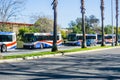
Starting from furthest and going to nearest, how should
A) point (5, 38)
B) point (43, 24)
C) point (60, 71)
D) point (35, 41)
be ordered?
point (43, 24) < point (35, 41) < point (5, 38) < point (60, 71)

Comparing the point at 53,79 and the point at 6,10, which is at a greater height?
the point at 6,10

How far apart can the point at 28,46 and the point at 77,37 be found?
55.2 ft

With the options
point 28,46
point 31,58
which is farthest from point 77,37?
point 31,58

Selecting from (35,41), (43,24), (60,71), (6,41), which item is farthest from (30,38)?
(43,24)

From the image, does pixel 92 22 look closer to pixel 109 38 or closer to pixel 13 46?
pixel 109 38

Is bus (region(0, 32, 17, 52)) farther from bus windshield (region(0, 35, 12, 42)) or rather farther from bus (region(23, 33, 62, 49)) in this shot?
bus (region(23, 33, 62, 49))

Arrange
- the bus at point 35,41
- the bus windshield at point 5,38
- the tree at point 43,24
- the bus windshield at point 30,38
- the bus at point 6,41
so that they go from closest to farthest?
the bus at point 6,41
the bus windshield at point 5,38
the bus at point 35,41
the bus windshield at point 30,38
the tree at point 43,24

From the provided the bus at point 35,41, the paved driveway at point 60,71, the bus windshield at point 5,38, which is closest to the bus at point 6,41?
the bus windshield at point 5,38

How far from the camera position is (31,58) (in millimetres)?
28422

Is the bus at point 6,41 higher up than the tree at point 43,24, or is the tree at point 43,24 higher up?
the tree at point 43,24

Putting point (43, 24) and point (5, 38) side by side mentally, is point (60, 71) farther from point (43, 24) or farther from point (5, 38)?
point (43, 24)

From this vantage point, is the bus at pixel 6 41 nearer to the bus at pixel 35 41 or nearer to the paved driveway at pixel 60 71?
the bus at pixel 35 41

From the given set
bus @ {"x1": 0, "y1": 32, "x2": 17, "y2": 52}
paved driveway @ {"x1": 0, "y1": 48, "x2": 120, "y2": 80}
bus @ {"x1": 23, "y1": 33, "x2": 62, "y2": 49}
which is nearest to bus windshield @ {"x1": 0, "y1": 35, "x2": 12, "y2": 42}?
bus @ {"x1": 0, "y1": 32, "x2": 17, "y2": 52}

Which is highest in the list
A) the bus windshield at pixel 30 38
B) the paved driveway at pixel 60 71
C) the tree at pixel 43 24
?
the tree at pixel 43 24
